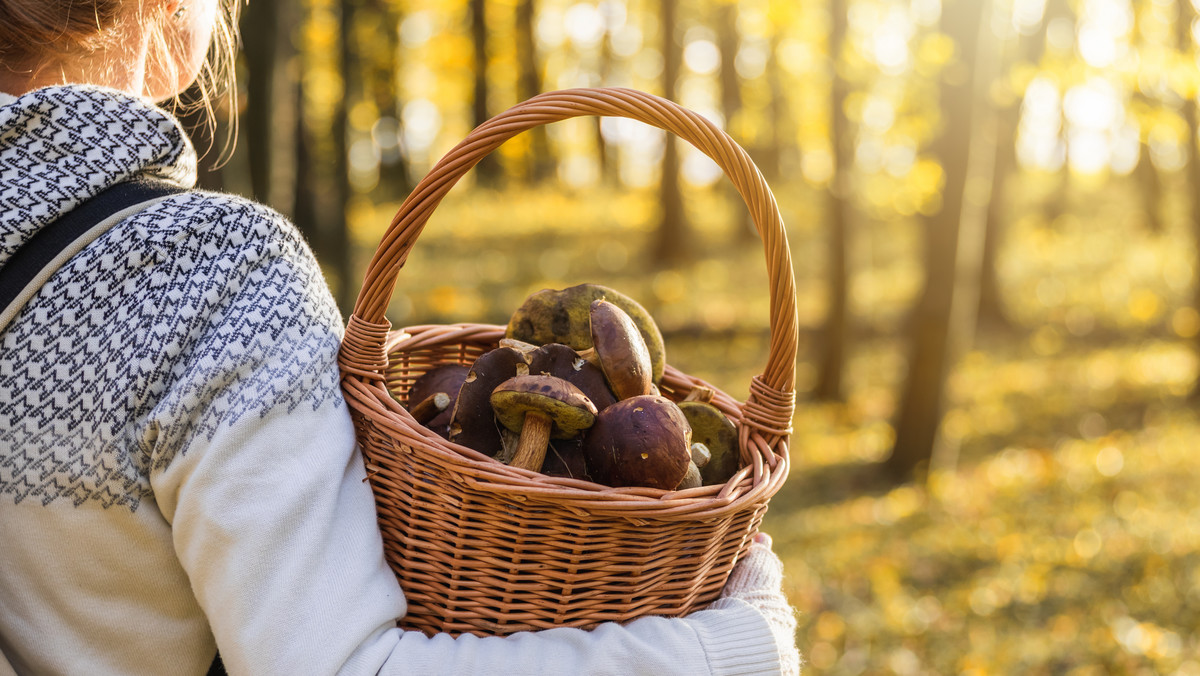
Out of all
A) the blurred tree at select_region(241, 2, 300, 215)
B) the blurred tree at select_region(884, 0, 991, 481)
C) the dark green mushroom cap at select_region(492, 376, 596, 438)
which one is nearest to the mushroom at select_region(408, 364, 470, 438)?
the dark green mushroom cap at select_region(492, 376, 596, 438)

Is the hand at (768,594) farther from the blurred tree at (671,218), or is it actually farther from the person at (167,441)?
the blurred tree at (671,218)

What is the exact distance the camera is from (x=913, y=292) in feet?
43.0

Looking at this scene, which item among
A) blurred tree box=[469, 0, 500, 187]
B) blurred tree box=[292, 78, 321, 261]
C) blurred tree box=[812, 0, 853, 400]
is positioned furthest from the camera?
blurred tree box=[469, 0, 500, 187]

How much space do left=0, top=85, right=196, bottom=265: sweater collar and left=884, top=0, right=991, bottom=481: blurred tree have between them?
6287 millimetres

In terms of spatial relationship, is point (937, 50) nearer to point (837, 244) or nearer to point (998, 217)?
point (837, 244)

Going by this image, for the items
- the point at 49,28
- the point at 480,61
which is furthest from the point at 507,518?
the point at 480,61

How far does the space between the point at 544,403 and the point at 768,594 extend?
52cm

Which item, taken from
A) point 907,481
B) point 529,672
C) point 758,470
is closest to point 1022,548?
point 907,481

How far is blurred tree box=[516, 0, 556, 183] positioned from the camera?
1866 cm

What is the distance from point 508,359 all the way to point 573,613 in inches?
18.0

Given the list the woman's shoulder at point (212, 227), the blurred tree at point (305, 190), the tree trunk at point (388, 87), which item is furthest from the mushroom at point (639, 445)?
the tree trunk at point (388, 87)

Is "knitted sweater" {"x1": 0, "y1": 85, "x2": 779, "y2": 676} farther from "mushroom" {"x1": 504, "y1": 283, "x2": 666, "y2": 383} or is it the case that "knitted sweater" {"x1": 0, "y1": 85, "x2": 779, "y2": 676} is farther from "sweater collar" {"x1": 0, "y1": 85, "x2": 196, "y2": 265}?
"mushroom" {"x1": 504, "y1": 283, "x2": 666, "y2": 383}

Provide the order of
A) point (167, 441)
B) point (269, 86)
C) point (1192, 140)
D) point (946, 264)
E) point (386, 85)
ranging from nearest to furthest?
1. point (167, 441)
2. point (269, 86)
3. point (946, 264)
4. point (1192, 140)
5. point (386, 85)

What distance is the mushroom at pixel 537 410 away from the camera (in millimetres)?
1368
